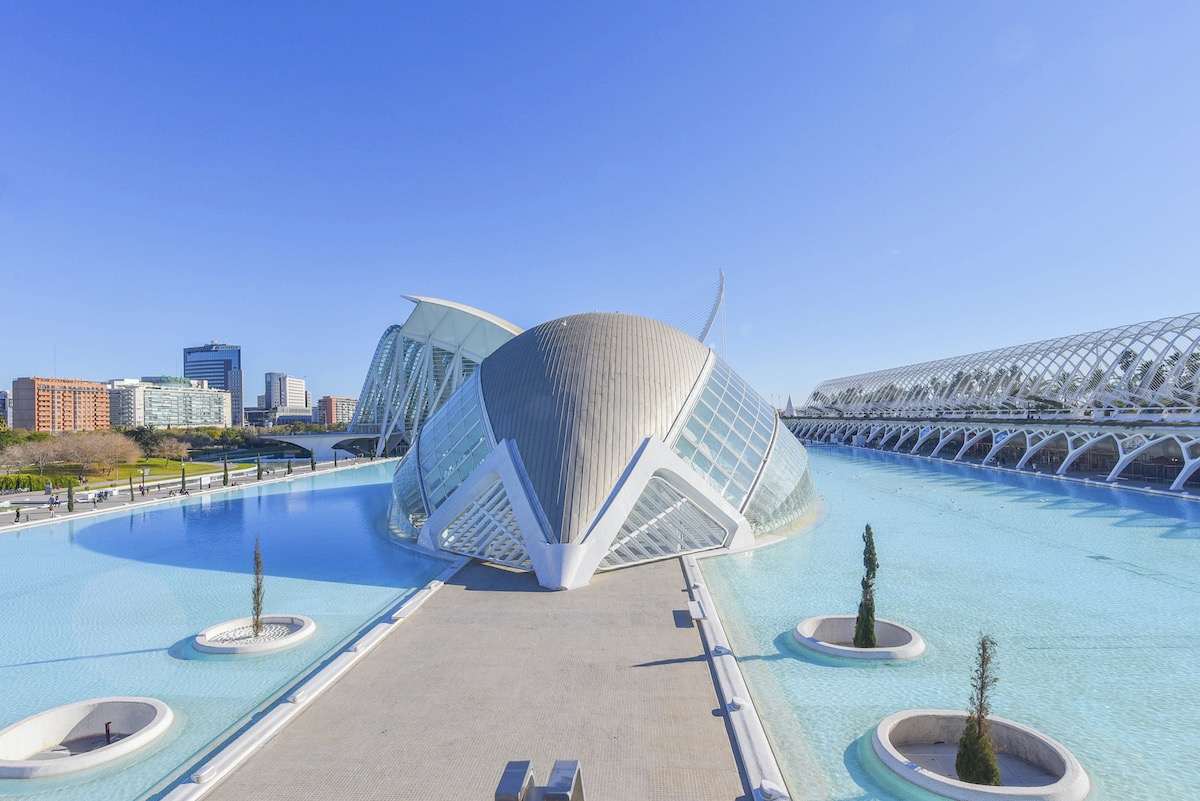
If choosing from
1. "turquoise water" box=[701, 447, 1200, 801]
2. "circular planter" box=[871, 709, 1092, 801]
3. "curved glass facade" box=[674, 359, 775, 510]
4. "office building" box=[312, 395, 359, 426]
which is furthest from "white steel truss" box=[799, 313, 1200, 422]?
"office building" box=[312, 395, 359, 426]

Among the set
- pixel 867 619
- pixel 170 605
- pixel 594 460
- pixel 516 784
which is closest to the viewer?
pixel 516 784

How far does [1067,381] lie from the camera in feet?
157

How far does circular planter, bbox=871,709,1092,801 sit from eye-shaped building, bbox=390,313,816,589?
7475 mm

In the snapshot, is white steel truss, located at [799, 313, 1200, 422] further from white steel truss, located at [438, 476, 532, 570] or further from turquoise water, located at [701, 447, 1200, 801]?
white steel truss, located at [438, 476, 532, 570]

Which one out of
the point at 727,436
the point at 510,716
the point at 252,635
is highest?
the point at 727,436

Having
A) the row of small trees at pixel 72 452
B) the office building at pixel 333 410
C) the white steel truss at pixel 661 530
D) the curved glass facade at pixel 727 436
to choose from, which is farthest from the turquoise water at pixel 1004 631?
the office building at pixel 333 410

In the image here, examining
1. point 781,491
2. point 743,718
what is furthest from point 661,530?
point 743,718

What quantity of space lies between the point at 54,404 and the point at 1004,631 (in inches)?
A: 5815

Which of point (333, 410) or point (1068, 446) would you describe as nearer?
point (1068, 446)

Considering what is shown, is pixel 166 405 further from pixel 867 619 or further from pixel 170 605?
pixel 867 619

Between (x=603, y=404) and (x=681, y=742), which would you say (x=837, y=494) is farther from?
(x=681, y=742)

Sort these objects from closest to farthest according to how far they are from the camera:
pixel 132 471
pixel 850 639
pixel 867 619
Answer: pixel 867 619
pixel 850 639
pixel 132 471

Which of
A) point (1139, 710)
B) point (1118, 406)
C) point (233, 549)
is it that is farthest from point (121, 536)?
point (1118, 406)

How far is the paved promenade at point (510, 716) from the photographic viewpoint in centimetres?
646
